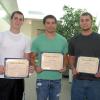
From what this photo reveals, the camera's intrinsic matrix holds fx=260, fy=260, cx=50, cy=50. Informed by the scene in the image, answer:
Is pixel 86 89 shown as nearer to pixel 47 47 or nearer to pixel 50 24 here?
pixel 47 47

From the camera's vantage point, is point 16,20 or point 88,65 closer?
point 16,20

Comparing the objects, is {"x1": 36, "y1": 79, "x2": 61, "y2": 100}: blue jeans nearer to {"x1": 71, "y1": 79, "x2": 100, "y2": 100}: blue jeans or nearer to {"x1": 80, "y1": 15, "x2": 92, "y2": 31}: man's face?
{"x1": 71, "y1": 79, "x2": 100, "y2": 100}: blue jeans

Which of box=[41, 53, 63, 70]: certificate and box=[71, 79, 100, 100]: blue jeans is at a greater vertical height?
box=[41, 53, 63, 70]: certificate

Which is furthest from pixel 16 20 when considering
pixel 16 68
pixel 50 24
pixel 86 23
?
pixel 86 23

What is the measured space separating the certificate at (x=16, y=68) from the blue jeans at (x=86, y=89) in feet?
2.10

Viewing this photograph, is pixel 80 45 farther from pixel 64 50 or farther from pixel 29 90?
pixel 29 90

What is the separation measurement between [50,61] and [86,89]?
1.85ft

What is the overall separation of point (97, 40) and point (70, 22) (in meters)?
5.63

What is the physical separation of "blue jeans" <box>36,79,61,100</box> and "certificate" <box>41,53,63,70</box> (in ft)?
0.57

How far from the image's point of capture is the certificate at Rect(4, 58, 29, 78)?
310cm

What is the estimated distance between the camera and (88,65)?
127 inches

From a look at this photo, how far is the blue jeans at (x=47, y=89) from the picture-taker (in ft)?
10.4

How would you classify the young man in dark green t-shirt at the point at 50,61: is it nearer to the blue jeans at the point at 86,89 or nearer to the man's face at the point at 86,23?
the blue jeans at the point at 86,89

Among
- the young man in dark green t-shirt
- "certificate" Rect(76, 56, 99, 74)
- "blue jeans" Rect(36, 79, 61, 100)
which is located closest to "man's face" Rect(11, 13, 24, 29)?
the young man in dark green t-shirt
